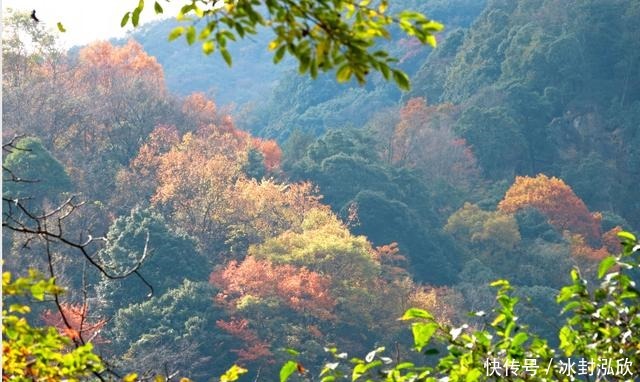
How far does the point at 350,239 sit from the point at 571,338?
77.7 feet

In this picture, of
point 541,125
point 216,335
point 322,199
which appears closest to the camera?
point 216,335

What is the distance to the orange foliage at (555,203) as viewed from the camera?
3438cm

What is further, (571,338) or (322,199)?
(322,199)

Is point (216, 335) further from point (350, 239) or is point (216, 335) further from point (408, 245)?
point (408, 245)

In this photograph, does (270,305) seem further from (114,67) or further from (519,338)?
(519,338)

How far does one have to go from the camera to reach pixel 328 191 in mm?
32812

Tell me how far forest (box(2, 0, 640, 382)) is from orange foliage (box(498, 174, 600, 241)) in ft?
0.26

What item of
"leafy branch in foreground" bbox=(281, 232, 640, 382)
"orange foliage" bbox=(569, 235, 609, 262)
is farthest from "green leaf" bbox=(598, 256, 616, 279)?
"orange foliage" bbox=(569, 235, 609, 262)

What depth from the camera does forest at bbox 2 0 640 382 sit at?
23.5 meters

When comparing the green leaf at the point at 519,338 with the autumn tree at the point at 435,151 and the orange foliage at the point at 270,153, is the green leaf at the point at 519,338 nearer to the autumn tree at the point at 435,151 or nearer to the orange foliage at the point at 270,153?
the orange foliage at the point at 270,153

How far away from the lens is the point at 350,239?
89.2ft

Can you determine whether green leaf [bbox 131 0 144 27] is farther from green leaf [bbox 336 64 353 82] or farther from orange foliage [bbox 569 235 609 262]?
orange foliage [bbox 569 235 609 262]

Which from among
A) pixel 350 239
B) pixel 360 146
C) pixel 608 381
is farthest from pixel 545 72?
pixel 608 381

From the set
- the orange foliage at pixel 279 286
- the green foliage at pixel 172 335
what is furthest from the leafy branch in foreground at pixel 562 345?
the orange foliage at pixel 279 286
